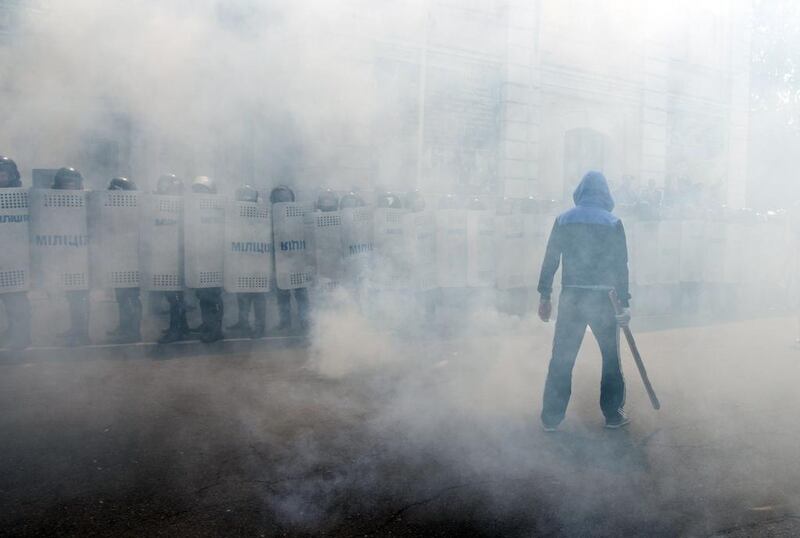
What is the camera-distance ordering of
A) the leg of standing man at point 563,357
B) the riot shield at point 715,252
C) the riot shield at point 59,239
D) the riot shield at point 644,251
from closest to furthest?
the leg of standing man at point 563,357 → the riot shield at point 59,239 → the riot shield at point 644,251 → the riot shield at point 715,252

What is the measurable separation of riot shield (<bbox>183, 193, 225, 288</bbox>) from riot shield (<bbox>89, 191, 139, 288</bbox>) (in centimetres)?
36

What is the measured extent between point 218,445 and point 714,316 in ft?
19.9

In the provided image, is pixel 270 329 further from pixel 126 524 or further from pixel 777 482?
pixel 777 482

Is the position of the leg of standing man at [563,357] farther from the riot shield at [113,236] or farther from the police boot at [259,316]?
the riot shield at [113,236]

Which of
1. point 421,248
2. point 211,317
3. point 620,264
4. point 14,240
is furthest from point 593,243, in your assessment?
point 14,240

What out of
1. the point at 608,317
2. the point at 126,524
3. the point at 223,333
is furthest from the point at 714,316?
the point at 126,524

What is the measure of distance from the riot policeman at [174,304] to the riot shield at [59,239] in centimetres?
55

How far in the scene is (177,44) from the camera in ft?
14.9

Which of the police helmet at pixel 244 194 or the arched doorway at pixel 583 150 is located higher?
the arched doorway at pixel 583 150

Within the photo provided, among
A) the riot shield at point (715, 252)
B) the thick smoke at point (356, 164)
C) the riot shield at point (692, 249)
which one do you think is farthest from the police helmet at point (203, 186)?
the riot shield at point (715, 252)

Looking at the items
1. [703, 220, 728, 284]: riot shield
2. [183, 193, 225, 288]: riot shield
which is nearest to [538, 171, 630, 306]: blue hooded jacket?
[183, 193, 225, 288]: riot shield

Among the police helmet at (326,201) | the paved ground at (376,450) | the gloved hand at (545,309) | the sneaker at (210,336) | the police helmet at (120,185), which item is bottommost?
the paved ground at (376,450)

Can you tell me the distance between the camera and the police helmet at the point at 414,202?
5.47 meters

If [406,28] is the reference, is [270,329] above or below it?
below
